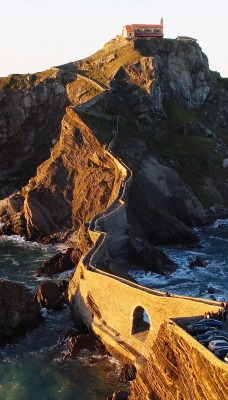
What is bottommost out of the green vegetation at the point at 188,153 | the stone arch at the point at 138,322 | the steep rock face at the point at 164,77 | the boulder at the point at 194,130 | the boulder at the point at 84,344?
the boulder at the point at 84,344

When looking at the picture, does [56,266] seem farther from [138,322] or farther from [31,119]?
[31,119]

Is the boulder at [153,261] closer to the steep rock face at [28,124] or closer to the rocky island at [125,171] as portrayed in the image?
the rocky island at [125,171]

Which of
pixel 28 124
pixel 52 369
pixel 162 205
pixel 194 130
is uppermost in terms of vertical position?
pixel 28 124

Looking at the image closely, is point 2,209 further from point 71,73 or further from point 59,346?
point 59,346

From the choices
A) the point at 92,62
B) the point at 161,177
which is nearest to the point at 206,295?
the point at 161,177

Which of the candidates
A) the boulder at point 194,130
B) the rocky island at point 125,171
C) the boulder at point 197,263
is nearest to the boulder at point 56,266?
the rocky island at point 125,171

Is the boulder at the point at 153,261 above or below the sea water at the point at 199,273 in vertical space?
above

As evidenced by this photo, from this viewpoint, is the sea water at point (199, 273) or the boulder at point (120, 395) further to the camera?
the sea water at point (199, 273)

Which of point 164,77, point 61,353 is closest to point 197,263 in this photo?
point 61,353
